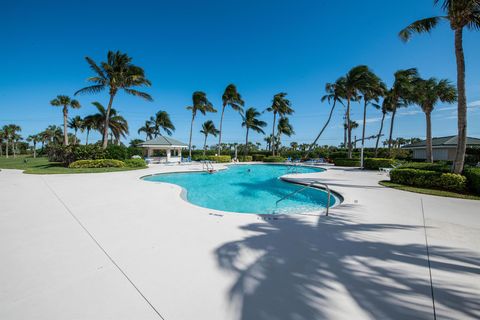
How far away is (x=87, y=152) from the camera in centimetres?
1697

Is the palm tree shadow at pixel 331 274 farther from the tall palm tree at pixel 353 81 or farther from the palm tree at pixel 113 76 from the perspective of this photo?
the tall palm tree at pixel 353 81

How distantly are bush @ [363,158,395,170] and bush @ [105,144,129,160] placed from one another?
2406cm

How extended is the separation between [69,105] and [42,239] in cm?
3174

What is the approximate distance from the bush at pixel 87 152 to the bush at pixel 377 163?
25304mm

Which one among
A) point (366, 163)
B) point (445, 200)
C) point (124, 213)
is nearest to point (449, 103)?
point (366, 163)

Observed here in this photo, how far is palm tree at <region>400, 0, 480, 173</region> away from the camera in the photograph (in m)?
7.31

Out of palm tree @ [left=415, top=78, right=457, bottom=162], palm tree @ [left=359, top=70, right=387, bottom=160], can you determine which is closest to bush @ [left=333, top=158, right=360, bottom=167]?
palm tree @ [left=359, top=70, right=387, bottom=160]

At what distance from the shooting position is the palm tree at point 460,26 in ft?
24.0

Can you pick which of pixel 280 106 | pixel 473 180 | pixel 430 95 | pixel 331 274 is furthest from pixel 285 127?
pixel 331 274

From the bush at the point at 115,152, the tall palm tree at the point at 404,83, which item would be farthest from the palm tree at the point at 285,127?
the bush at the point at 115,152

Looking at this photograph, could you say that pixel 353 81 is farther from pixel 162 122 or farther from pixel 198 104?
pixel 162 122

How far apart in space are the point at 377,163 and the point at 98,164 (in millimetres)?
24917

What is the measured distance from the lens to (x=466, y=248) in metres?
3.23

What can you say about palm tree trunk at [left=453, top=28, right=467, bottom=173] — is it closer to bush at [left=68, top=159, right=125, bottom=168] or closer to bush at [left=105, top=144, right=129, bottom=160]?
bush at [left=68, top=159, right=125, bottom=168]
